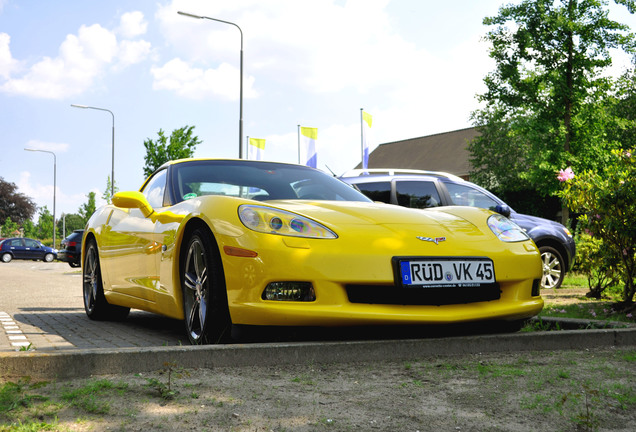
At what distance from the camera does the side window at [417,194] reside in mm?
10297

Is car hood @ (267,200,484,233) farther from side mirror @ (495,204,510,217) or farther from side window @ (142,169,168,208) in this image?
side mirror @ (495,204,510,217)

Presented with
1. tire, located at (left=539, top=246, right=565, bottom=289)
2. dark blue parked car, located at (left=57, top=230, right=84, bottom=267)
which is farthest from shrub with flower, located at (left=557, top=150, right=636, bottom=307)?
dark blue parked car, located at (left=57, top=230, right=84, bottom=267)

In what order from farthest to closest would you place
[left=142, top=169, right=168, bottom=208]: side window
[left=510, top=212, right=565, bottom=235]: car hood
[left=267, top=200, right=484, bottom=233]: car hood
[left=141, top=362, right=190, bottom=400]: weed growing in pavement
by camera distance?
[left=510, top=212, right=565, bottom=235]: car hood, [left=142, top=169, right=168, bottom=208]: side window, [left=267, top=200, right=484, bottom=233]: car hood, [left=141, top=362, right=190, bottom=400]: weed growing in pavement

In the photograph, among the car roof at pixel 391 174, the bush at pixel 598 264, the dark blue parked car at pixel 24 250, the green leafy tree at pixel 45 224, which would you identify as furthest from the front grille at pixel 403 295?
the green leafy tree at pixel 45 224

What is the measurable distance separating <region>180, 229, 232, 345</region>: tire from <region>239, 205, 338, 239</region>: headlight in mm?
300

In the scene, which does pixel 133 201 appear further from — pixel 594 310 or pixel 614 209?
pixel 594 310

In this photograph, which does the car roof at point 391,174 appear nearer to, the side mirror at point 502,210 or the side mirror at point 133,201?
the side mirror at point 502,210

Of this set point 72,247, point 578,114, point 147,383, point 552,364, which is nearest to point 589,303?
point 552,364

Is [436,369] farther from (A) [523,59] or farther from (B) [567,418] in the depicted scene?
(A) [523,59]

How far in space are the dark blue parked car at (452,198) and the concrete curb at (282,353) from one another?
18.5 ft

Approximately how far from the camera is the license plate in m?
4.10

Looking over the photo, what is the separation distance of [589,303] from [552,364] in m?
4.02

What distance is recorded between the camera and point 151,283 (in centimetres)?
526

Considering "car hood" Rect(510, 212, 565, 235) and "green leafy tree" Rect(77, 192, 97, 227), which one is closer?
"car hood" Rect(510, 212, 565, 235)
